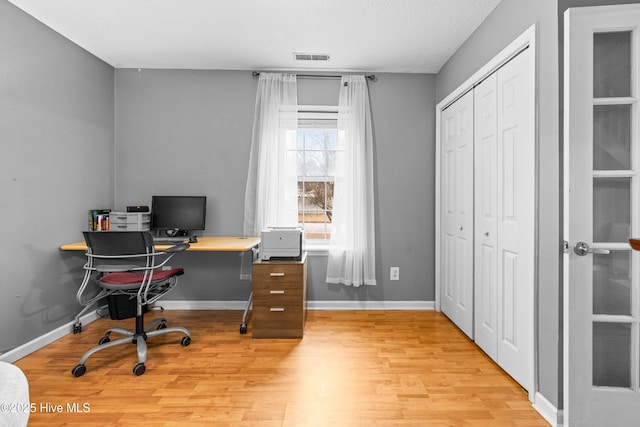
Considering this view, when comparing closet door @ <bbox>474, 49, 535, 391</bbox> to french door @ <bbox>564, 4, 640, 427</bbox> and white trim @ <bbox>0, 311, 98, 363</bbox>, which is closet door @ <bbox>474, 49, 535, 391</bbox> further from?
white trim @ <bbox>0, 311, 98, 363</bbox>

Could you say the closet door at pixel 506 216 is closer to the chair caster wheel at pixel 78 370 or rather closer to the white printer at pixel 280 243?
the white printer at pixel 280 243

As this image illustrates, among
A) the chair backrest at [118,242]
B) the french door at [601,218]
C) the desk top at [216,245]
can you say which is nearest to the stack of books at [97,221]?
the desk top at [216,245]

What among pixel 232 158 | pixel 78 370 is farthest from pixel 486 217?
pixel 78 370

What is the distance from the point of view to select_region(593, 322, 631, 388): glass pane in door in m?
1.59

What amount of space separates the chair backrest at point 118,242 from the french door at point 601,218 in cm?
248

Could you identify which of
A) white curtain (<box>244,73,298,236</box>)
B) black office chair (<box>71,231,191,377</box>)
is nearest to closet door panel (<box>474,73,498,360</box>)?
white curtain (<box>244,73,298,236</box>)

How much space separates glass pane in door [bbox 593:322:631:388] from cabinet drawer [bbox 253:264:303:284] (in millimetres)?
1927

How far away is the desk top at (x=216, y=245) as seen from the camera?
267cm

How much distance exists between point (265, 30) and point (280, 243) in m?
1.75

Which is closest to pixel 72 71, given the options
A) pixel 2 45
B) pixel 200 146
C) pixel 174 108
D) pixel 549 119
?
pixel 2 45

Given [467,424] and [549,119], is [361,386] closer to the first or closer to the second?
[467,424]

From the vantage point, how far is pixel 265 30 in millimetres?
2684

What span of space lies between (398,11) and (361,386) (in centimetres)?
258

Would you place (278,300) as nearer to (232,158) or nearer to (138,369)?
(138,369)
